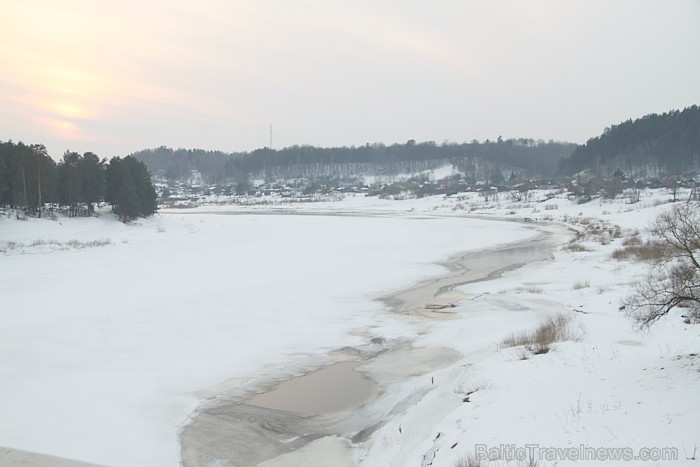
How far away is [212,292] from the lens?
18594 millimetres

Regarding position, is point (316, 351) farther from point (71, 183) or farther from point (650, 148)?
point (650, 148)

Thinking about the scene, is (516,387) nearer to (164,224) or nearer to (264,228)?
(264,228)

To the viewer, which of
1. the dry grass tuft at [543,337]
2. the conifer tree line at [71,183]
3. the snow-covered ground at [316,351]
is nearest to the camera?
the snow-covered ground at [316,351]

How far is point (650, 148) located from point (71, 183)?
117 metres

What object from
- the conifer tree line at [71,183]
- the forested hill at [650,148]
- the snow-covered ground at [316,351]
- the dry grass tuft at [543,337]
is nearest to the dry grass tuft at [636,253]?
the snow-covered ground at [316,351]

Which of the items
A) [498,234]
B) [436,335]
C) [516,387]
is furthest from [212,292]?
[498,234]

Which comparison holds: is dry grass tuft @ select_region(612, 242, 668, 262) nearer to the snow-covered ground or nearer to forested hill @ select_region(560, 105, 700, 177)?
the snow-covered ground

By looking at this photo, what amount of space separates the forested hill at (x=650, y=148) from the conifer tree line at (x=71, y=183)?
99443 mm

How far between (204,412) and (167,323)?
19.9 ft

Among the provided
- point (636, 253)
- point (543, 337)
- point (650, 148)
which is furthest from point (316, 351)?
point (650, 148)

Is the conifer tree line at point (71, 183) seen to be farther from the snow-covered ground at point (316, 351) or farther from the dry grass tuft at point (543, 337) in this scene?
the dry grass tuft at point (543, 337)

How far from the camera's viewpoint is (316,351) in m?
12.1

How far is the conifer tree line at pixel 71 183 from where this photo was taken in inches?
1641

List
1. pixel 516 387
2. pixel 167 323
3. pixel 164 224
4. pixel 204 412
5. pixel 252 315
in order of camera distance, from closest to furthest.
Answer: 1. pixel 516 387
2. pixel 204 412
3. pixel 167 323
4. pixel 252 315
5. pixel 164 224
